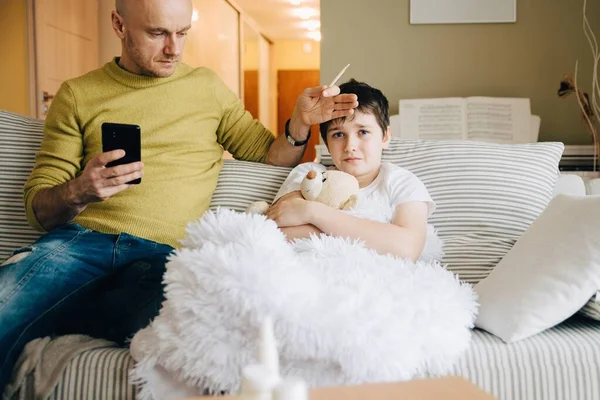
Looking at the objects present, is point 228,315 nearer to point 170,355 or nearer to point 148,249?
point 170,355

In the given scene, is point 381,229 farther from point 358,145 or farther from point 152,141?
point 152,141

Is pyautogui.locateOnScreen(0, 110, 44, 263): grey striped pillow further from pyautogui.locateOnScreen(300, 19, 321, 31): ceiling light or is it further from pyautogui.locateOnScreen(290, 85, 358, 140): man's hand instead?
pyautogui.locateOnScreen(300, 19, 321, 31): ceiling light

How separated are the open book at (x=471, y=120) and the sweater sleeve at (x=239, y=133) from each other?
5.90 ft

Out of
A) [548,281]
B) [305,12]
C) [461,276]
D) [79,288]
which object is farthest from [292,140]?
[305,12]

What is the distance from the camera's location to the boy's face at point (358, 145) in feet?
5.25

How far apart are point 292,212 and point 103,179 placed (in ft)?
1.48

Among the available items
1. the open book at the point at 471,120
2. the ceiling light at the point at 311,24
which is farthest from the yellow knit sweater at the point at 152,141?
the ceiling light at the point at 311,24

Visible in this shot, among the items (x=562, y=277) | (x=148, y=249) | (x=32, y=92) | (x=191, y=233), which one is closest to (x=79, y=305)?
(x=148, y=249)

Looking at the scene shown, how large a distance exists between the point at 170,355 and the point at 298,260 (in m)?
0.29

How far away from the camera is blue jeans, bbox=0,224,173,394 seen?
127 centimetres

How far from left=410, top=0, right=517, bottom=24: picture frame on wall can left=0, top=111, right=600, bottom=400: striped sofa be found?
7.42 ft

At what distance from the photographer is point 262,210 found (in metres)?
1.62

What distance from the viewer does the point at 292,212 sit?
4.83 feet

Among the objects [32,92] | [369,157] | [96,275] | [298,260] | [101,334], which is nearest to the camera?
[298,260]
